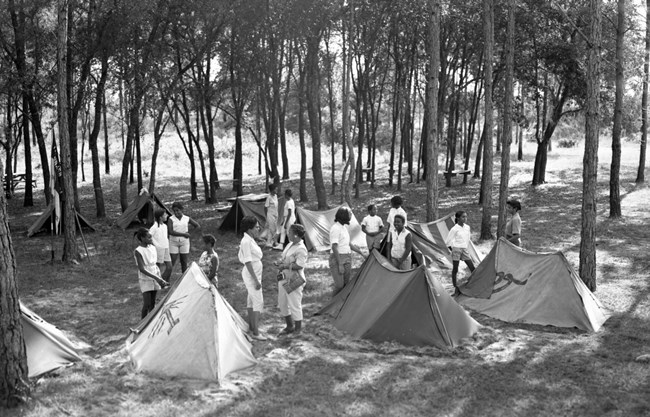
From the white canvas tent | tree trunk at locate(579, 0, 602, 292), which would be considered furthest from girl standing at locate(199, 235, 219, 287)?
tree trunk at locate(579, 0, 602, 292)

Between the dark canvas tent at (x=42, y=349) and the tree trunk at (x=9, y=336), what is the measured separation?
86cm

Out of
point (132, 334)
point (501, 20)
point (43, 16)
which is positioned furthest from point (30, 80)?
point (501, 20)

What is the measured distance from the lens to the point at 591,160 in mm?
12492

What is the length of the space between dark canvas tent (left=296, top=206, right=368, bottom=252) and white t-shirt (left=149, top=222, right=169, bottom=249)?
626cm

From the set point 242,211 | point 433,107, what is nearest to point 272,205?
point 242,211

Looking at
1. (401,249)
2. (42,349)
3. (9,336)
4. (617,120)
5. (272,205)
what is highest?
(617,120)

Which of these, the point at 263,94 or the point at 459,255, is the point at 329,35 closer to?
the point at 263,94

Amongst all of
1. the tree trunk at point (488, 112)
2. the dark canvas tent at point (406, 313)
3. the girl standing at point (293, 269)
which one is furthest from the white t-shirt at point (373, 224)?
the tree trunk at point (488, 112)

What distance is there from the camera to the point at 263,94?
95.1 ft

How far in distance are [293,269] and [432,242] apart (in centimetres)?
695

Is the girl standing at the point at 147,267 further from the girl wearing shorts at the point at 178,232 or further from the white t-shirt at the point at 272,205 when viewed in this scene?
the white t-shirt at the point at 272,205

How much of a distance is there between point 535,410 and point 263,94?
76.7 feet

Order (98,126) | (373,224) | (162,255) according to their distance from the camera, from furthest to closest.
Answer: (98,126), (373,224), (162,255)

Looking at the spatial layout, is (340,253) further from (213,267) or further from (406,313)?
(213,267)
